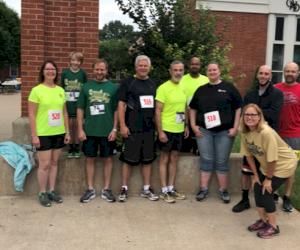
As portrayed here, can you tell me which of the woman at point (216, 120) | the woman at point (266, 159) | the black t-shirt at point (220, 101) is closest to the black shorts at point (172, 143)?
the woman at point (216, 120)

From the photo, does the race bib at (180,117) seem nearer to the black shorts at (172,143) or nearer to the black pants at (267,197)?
the black shorts at (172,143)

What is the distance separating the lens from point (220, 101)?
5.69 metres

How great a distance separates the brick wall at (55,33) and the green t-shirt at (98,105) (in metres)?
1.34

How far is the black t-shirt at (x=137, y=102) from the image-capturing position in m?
5.68

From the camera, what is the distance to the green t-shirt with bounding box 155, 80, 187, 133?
573 cm

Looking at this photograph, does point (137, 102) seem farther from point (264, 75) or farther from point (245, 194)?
point (245, 194)

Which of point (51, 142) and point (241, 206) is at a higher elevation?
point (51, 142)

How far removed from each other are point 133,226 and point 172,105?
1600 mm

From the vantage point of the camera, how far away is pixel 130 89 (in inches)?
223

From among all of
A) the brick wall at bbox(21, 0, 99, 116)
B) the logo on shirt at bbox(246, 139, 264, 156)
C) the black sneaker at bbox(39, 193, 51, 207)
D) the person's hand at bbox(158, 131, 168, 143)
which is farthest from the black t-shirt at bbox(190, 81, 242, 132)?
the black sneaker at bbox(39, 193, 51, 207)

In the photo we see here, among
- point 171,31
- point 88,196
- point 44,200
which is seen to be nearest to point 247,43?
point 171,31

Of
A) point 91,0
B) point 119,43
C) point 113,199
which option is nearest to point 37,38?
point 91,0

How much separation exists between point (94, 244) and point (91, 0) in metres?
3.81

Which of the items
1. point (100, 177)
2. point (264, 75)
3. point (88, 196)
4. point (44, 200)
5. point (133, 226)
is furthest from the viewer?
point (100, 177)
